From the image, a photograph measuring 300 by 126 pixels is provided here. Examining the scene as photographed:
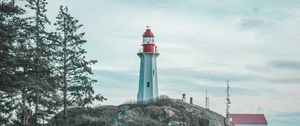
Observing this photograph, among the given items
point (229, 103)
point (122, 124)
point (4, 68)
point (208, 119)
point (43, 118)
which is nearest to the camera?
point (4, 68)

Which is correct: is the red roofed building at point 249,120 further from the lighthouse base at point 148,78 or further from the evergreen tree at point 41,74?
the evergreen tree at point 41,74

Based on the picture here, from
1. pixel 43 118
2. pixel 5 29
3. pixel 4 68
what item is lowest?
pixel 43 118

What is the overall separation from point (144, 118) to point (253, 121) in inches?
1878

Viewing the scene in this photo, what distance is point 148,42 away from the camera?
71812mm

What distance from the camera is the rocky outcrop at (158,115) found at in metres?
61.3

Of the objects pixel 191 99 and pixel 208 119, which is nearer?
pixel 208 119

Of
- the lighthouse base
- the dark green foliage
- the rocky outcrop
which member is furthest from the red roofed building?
the dark green foliage

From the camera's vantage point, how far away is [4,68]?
2766cm

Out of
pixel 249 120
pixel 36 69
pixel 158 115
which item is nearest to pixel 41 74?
pixel 36 69

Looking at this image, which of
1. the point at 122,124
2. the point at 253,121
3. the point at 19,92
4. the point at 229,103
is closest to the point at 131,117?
the point at 122,124

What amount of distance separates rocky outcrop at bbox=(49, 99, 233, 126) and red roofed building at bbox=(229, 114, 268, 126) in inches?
1461

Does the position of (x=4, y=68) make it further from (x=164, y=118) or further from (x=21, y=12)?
(x=164, y=118)

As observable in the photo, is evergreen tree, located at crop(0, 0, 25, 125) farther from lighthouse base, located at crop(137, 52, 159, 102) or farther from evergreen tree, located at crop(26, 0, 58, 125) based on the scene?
lighthouse base, located at crop(137, 52, 159, 102)

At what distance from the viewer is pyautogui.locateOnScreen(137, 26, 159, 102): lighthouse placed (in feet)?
232
